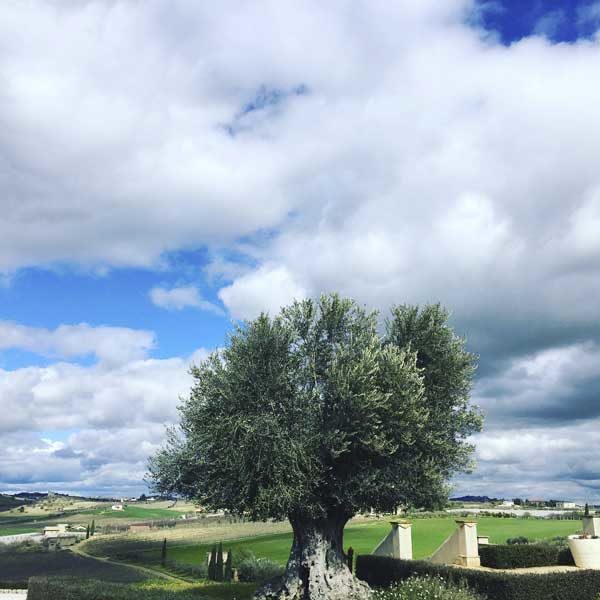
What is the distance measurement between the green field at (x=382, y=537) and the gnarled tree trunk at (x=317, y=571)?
2852 centimetres

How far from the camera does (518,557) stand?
36.7 metres

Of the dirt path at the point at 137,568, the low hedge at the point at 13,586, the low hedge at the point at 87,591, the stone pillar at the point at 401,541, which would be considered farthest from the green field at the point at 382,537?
the low hedge at the point at 87,591

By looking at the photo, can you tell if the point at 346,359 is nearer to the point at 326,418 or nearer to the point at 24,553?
the point at 326,418

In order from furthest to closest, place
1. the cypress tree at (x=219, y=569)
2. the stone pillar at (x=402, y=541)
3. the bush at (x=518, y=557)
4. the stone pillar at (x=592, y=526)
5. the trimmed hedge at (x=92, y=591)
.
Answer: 1. the cypress tree at (x=219, y=569)
2. the stone pillar at (x=592, y=526)
3. the stone pillar at (x=402, y=541)
4. the bush at (x=518, y=557)
5. the trimmed hedge at (x=92, y=591)

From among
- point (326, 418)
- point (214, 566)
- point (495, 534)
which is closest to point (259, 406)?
point (326, 418)

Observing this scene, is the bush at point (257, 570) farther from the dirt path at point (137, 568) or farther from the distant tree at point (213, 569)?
the dirt path at point (137, 568)

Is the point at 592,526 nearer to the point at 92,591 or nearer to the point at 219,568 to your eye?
the point at 219,568

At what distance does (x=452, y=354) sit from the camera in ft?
110

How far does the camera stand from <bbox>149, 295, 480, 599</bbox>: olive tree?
28922 millimetres

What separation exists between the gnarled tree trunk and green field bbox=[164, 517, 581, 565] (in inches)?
1123

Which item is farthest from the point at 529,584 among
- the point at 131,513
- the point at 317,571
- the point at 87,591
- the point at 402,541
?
the point at 131,513

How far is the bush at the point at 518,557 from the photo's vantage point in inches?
1439

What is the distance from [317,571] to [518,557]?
12.8m

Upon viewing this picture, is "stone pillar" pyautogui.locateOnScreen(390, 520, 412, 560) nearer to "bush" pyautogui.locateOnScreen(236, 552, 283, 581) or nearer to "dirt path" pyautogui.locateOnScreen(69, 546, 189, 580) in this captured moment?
"bush" pyautogui.locateOnScreen(236, 552, 283, 581)
